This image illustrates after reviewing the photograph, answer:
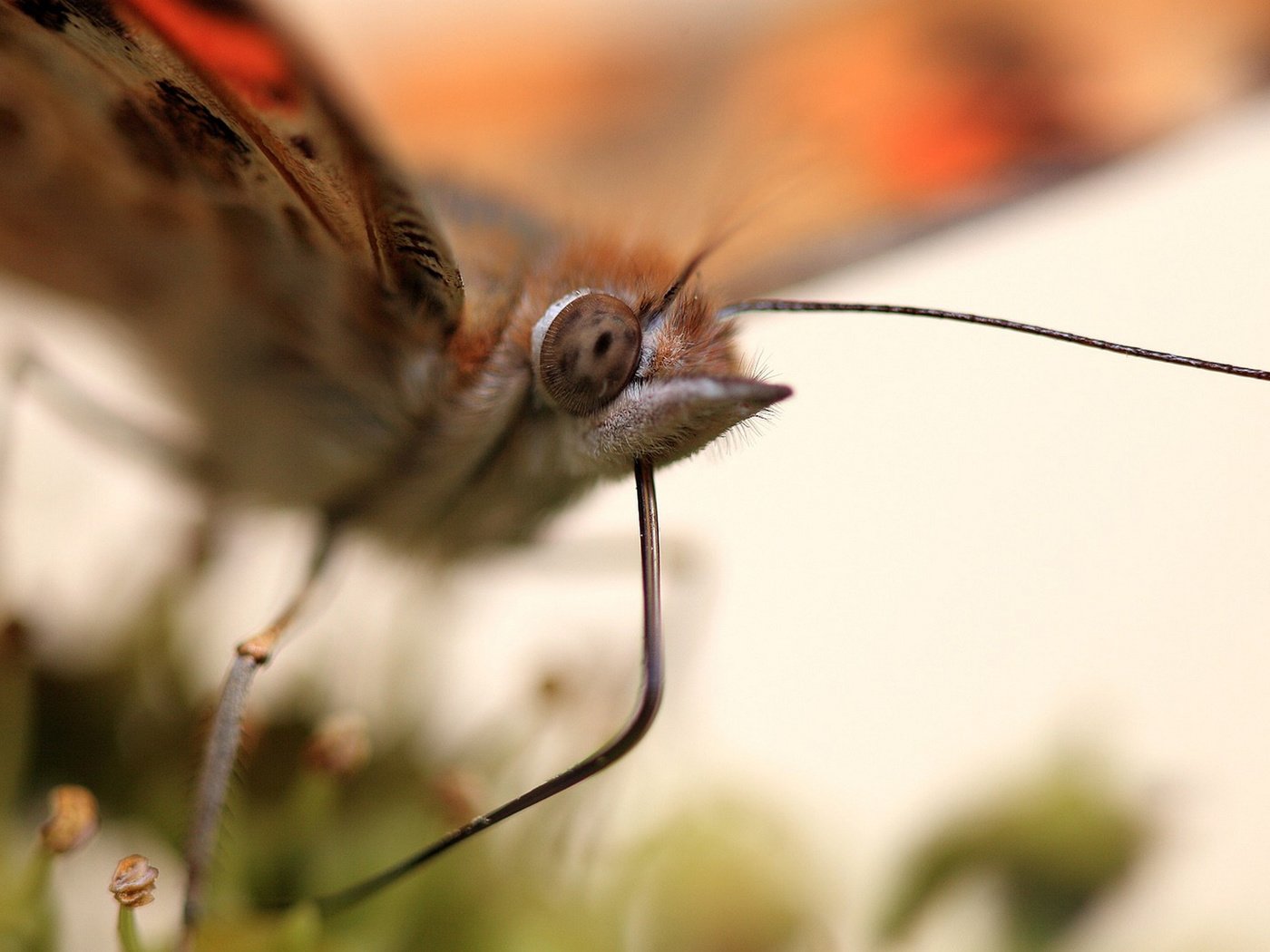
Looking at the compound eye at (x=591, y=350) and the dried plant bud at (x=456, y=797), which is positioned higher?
the compound eye at (x=591, y=350)

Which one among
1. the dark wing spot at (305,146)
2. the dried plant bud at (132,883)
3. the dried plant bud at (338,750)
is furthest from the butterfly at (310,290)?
the dried plant bud at (132,883)

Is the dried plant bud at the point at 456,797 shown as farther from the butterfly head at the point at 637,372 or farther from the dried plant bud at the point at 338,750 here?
the butterfly head at the point at 637,372

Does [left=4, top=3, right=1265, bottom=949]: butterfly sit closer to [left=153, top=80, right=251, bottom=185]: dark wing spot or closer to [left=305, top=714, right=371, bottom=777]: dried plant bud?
[left=153, top=80, right=251, bottom=185]: dark wing spot

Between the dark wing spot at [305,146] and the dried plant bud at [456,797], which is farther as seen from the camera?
the dried plant bud at [456,797]

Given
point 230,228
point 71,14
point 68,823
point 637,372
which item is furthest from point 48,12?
point 68,823

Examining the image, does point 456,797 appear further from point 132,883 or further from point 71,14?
point 71,14

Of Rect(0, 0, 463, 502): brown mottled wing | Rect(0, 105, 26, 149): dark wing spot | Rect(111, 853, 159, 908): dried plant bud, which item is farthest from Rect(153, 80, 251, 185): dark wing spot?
Rect(111, 853, 159, 908): dried plant bud
